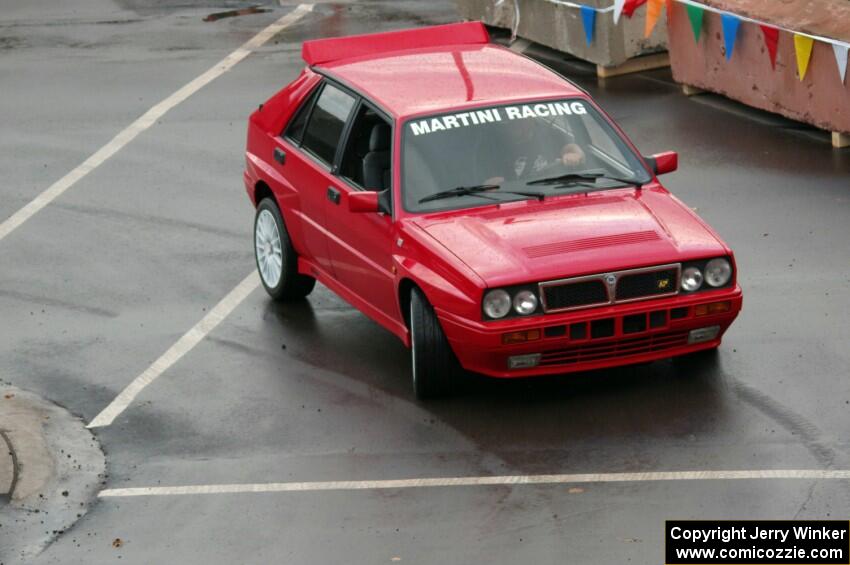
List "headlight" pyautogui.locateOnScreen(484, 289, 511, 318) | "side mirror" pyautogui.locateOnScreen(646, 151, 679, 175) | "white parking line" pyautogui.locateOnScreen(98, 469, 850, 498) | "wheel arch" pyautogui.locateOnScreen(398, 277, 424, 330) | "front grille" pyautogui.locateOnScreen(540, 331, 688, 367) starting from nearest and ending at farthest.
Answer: "white parking line" pyautogui.locateOnScreen(98, 469, 850, 498) < "headlight" pyautogui.locateOnScreen(484, 289, 511, 318) < "front grille" pyautogui.locateOnScreen(540, 331, 688, 367) < "wheel arch" pyautogui.locateOnScreen(398, 277, 424, 330) < "side mirror" pyautogui.locateOnScreen(646, 151, 679, 175)

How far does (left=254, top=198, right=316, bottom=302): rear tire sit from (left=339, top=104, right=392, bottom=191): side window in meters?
1.08

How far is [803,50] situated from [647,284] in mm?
6590

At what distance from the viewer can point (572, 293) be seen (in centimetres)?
955

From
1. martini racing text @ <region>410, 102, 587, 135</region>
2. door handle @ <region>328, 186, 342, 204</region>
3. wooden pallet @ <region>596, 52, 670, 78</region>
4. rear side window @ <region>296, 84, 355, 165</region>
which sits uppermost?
martini racing text @ <region>410, 102, 587, 135</region>

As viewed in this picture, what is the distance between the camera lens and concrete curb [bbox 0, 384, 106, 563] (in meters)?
8.88

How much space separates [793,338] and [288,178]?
3508mm

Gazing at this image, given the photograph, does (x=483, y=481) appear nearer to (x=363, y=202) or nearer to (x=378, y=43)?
(x=363, y=202)

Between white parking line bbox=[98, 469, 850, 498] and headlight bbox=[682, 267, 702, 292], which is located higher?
headlight bbox=[682, 267, 702, 292]

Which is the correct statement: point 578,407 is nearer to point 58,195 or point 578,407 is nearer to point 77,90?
point 58,195

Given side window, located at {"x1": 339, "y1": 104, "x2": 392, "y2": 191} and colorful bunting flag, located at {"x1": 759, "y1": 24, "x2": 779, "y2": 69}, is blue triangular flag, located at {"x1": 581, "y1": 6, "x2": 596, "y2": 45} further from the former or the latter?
side window, located at {"x1": 339, "y1": 104, "x2": 392, "y2": 191}

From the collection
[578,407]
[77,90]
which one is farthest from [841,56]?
[77,90]

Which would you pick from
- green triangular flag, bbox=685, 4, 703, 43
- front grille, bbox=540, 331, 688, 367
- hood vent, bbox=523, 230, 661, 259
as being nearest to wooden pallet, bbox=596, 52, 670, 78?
green triangular flag, bbox=685, 4, 703, 43

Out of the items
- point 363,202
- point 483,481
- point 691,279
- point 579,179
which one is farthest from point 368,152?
point 483,481

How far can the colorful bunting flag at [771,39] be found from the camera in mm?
15984
